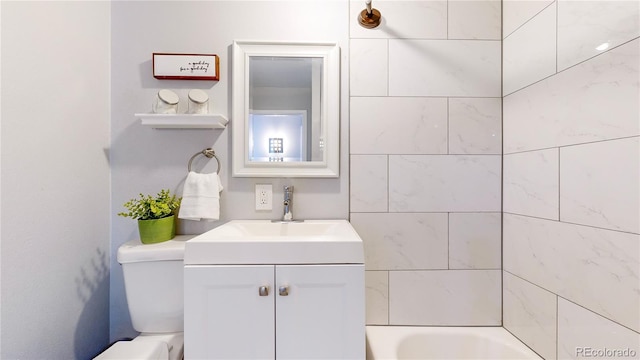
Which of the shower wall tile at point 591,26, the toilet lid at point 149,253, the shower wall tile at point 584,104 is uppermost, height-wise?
the shower wall tile at point 591,26

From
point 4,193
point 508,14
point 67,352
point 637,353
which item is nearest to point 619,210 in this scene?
point 637,353

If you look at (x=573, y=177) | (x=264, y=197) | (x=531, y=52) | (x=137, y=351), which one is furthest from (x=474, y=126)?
(x=137, y=351)

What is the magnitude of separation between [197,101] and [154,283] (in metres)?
0.77

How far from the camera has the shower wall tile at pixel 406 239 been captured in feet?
4.19

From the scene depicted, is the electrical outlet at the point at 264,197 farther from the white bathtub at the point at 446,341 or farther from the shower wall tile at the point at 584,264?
the shower wall tile at the point at 584,264

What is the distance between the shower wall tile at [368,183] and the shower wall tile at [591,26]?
0.73 meters

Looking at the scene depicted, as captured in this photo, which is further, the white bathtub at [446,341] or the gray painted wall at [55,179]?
the white bathtub at [446,341]

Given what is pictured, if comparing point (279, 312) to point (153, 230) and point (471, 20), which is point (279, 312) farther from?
point (471, 20)

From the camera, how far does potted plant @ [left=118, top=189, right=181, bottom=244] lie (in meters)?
1.13

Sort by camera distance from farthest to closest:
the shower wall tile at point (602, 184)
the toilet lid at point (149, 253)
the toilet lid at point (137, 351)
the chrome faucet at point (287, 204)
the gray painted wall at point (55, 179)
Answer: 1. the chrome faucet at point (287, 204)
2. the toilet lid at point (149, 253)
3. the toilet lid at point (137, 351)
4. the gray painted wall at point (55, 179)
5. the shower wall tile at point (602, 184)

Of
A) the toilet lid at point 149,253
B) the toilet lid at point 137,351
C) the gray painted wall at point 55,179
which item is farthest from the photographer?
the toilet lid at point 149,253

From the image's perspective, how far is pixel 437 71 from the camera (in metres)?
1.29

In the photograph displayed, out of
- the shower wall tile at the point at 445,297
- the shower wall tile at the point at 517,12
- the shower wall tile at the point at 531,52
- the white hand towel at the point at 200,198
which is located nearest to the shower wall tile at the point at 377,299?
the shower wall tile at the point at 445,297
